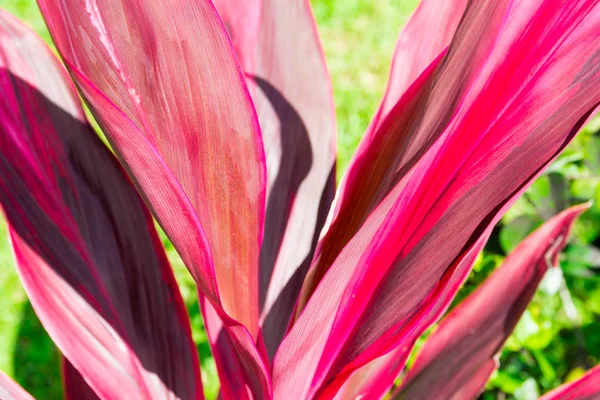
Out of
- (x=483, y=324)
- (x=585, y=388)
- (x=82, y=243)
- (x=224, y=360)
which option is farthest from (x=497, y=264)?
(x=82, y=243)

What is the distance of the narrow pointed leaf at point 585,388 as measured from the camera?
727mm

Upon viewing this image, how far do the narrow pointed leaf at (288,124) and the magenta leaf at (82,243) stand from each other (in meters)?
0.14

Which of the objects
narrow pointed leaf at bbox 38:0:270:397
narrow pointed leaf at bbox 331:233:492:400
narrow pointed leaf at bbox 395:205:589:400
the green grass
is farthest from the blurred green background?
narrow pointed leaf at bbox 38:0:270:397

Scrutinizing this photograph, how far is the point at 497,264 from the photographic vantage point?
124 centimetres

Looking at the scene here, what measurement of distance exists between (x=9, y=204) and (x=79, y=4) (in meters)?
0.35

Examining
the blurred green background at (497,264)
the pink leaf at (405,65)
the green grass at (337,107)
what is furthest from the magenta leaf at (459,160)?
the green grass at (337,107)

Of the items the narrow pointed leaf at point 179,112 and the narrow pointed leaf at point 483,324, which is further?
the narrow pointed leaf at point 483,324

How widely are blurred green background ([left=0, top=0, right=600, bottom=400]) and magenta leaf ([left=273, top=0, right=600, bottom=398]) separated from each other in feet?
1.66

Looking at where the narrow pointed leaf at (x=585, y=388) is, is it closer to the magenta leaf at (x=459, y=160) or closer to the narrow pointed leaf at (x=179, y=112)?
the magenta leaf at (x=459, y=160)

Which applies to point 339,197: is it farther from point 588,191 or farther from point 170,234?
point 588,191

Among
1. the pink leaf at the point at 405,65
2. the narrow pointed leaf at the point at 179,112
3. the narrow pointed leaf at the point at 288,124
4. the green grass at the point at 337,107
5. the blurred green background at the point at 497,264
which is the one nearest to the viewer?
the narrow pointed leaf at the point at 179,112

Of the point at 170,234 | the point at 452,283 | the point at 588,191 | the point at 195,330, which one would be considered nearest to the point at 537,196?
the point at 588,191

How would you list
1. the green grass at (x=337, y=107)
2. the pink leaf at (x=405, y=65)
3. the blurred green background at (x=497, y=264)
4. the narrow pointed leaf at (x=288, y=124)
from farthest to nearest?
the green grass at (x=337, y=107) < the blurred green background at (x=497, y=264) < the narrow pointed leaf at (x=288, y=124) < the pink leaf at (x=405, y=65)

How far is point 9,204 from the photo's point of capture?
78 centimetres
